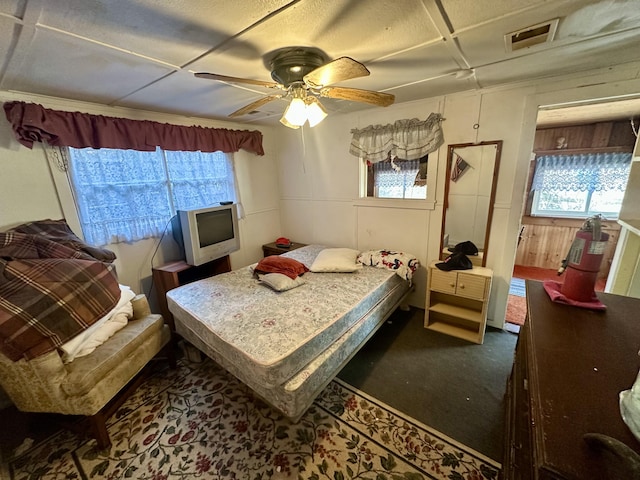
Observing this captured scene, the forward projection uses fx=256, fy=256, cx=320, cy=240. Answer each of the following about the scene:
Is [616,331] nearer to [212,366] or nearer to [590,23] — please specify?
[590,23]

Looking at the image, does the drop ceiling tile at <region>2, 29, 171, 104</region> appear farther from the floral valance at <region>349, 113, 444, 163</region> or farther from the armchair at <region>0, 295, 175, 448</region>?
the floral valance at <region>349, 113, 444, 163</region>

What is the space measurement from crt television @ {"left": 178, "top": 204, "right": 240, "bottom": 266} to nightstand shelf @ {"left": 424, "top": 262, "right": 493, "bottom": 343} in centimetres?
224

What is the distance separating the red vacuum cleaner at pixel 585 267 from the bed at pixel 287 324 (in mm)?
1230

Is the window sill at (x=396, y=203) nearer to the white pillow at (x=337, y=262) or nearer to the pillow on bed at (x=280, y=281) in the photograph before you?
the white pillow at (x=337, y=262)

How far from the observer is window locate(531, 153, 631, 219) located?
145 inches

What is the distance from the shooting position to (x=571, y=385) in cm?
76

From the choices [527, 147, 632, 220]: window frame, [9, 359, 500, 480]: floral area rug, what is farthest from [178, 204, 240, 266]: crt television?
[527, 147, 632, 220]: window frame

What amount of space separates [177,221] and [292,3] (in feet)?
7.48

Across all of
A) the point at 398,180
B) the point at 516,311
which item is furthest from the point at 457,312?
the point at 398,180

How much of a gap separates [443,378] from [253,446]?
57.4 inches

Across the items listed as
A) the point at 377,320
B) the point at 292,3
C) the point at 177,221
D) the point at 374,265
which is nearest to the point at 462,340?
the point at 377,320

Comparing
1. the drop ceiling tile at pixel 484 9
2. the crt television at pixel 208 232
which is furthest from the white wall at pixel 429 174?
the drop ceiling tile at pixel 484 9

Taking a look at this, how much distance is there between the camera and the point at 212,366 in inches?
88.2

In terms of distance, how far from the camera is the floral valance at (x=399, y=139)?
2.54 metres
